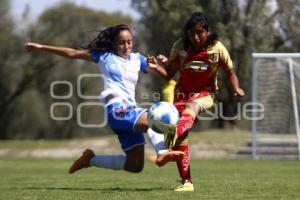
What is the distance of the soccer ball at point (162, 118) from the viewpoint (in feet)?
25.7

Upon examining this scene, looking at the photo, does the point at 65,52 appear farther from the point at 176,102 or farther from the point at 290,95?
the point at 290,95

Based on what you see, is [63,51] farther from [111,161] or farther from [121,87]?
[111,161]

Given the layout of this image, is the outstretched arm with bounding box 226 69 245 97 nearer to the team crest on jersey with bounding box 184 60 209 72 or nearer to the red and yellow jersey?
the red and yellow jersey

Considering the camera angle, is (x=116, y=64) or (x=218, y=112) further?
(x=218, y=112)

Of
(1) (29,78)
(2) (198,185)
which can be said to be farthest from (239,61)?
(2) (198,185)

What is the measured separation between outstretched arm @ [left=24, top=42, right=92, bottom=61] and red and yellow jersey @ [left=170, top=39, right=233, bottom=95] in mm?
1043

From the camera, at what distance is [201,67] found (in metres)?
8.61

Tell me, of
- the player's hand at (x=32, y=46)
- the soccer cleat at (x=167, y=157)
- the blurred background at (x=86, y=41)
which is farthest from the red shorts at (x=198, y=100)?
the blurred background at (x=86, y=41)

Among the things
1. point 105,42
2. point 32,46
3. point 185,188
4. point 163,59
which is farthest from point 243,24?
point 32,46

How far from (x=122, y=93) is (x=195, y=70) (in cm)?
84

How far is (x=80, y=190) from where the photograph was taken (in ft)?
29.2

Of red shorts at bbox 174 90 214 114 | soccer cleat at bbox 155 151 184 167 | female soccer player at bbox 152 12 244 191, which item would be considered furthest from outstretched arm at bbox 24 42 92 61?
soccer cleat at bbox 155 151 184 167

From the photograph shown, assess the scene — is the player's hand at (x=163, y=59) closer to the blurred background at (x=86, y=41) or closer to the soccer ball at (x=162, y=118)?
the soccer ball at (x=162, y=118)

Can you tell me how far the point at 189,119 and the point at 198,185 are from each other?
1728 millimetres
